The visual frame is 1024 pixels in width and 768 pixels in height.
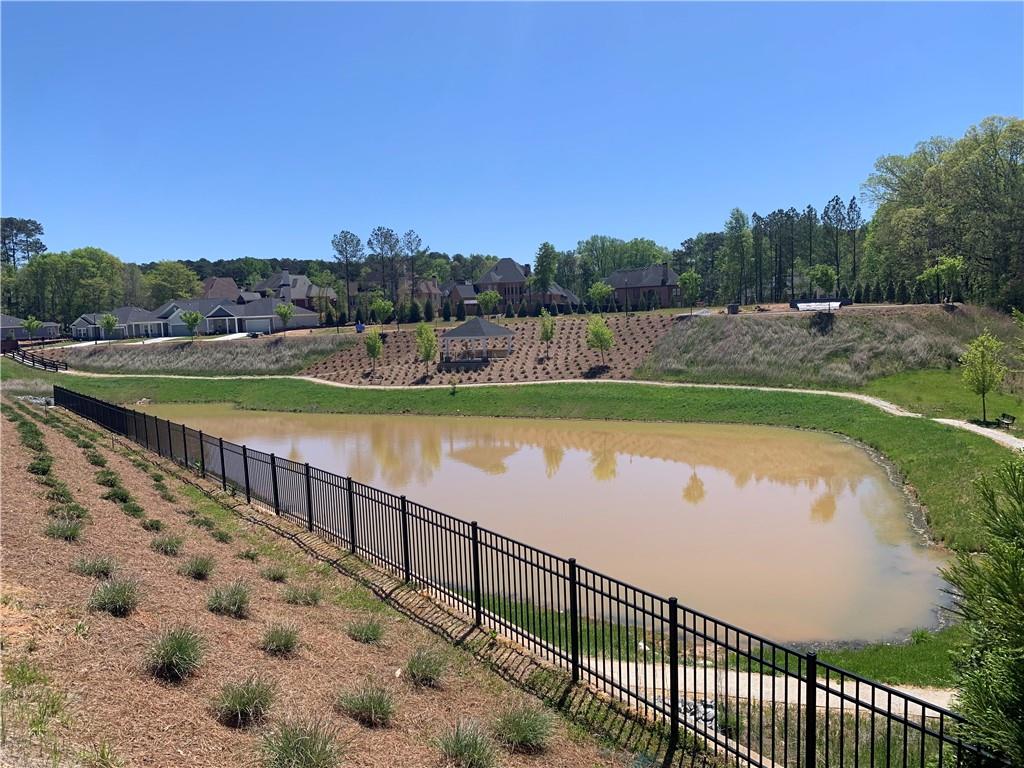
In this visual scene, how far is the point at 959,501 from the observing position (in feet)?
54.2

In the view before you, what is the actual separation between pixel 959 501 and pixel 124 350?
70.3 m

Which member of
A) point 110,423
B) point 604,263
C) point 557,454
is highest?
point 604,263

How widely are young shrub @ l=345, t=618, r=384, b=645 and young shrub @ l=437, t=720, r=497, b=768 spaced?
2.86 meters

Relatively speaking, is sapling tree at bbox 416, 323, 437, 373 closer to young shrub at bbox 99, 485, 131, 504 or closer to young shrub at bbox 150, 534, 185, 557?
young shrub at bbox 99, 485, 131, 504

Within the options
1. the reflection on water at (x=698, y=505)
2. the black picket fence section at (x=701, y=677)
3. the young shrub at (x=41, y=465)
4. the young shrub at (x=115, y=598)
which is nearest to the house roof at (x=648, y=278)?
the reflection on water at (x=698, y=505)

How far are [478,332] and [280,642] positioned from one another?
151 feet

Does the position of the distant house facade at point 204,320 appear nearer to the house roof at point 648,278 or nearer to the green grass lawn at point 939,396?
the house roof at point 648,278

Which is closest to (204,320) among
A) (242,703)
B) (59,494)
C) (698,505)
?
(59,494)

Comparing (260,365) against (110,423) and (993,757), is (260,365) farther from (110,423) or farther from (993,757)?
(993,757)

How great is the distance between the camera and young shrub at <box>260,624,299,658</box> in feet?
24.2

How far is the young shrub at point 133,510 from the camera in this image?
12.6 m

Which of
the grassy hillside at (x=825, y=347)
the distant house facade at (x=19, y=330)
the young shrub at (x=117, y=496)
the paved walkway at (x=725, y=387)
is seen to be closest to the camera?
the young shrub at (x=117, y=496)

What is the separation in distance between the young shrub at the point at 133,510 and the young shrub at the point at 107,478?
2041 millimetres

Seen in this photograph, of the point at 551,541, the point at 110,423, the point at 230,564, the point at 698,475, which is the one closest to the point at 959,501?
the point at 698,475
